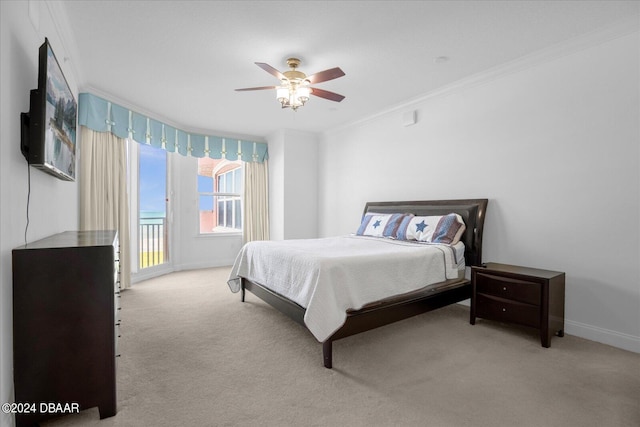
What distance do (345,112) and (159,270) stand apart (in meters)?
3.89

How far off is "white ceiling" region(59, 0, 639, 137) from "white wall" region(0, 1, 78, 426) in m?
0.65

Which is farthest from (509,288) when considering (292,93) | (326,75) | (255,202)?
(255,202)

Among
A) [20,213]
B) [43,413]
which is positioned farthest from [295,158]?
[43,413]

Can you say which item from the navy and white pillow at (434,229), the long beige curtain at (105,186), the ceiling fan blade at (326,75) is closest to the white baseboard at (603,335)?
the navy and white pillow at (434,229)

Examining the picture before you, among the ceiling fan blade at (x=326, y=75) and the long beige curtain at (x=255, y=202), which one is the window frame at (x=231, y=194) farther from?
the ceiling fan blade at (x=326, y=75)

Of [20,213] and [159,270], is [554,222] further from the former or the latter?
[159,270]

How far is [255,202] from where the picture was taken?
5996 millimetres

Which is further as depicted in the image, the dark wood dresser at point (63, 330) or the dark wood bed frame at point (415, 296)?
the dark wood bed frame at point (415, 296)

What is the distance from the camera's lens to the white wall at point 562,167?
2.44 meters

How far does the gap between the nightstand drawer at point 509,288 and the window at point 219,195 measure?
14.9 ft

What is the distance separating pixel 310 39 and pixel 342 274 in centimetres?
198

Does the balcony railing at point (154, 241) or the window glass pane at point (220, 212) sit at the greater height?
the window glass pane at point (220, 212)

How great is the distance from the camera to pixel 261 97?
13.2ft

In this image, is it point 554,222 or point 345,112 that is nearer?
point 554,222
